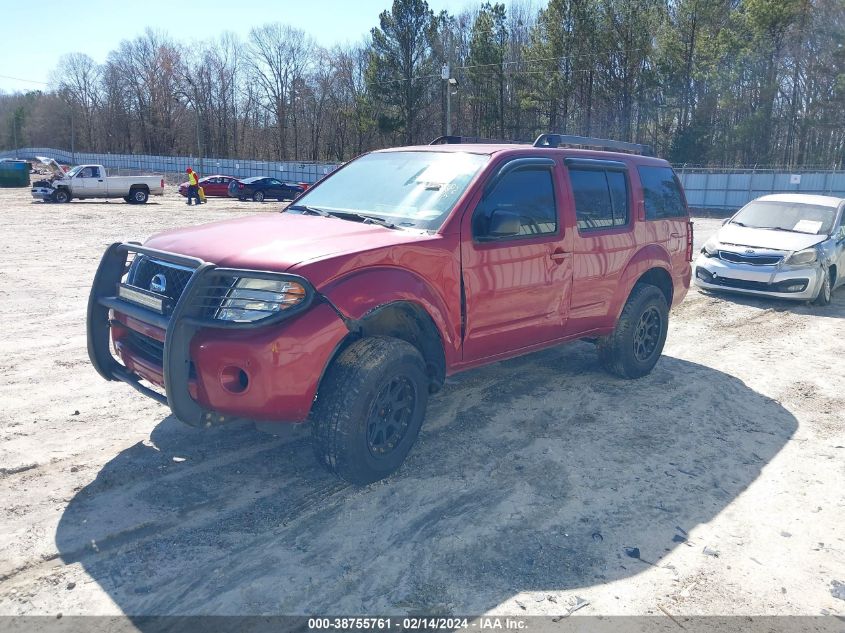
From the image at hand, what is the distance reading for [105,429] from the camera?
184 inches

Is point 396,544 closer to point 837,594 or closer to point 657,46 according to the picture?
point 837,594

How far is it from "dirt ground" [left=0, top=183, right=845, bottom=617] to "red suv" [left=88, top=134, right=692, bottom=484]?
513 millimetres

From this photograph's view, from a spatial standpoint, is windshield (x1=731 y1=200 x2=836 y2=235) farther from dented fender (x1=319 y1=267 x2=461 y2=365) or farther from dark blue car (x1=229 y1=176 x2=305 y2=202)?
dark blue car (x1=229 y1=176 x2=305 y2=202)

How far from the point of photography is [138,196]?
1195 inches

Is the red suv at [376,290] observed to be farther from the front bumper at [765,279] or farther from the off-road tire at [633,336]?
the front bumper at [765,279]

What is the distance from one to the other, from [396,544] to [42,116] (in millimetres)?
119142

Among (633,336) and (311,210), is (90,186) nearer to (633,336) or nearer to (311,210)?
(311,210)

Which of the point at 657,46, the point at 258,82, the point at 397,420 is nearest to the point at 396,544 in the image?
the point at 397,420

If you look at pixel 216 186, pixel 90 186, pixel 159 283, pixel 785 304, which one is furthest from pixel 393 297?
pixel 216 186

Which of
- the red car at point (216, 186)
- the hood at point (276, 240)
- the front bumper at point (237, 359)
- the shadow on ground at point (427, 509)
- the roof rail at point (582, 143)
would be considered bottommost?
the shadow on ground at point (427, 509)

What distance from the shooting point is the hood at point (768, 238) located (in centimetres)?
986

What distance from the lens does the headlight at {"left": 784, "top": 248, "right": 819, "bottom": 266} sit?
31.3 ft

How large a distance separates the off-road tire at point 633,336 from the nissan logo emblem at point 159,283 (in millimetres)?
3872

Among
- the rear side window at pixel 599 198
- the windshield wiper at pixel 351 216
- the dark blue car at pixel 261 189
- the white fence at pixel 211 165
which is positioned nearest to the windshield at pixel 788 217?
the rear side window at pixel 599 198
